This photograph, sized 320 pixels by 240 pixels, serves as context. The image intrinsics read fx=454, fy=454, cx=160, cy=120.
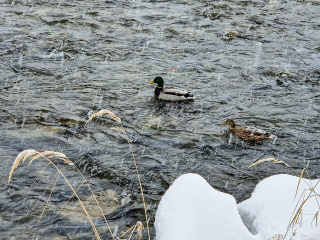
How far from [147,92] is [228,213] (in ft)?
16.5

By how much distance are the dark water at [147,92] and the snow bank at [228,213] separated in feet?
4.62

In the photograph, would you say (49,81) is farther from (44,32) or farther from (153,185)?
(153,185)

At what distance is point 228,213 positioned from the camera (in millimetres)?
3746

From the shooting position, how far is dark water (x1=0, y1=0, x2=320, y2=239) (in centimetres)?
594

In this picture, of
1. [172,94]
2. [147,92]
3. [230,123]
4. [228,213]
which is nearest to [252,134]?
[230,123]

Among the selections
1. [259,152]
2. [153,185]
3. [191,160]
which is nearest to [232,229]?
[153,185]

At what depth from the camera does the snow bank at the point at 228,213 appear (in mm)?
3555

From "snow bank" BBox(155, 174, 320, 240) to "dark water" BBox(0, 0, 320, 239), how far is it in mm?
1409

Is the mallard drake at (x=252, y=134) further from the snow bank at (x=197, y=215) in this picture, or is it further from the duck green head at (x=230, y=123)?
the snow bank at (x=197, y=215)

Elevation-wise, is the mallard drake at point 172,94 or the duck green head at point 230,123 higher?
the mallard drake at point 172,94

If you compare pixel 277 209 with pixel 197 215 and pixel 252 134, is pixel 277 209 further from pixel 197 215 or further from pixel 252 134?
pixel 252 134

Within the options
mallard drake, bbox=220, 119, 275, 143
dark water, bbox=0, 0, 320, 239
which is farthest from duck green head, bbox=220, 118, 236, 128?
dark water, bbox=0, 0, 320, 239

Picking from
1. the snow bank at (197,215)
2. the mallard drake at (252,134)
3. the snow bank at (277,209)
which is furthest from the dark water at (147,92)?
the snow bank at (277,209)

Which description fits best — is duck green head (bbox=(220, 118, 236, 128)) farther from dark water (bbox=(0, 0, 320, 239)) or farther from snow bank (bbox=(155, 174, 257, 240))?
snow bank (bbox=(155, 174, 257, 240))
